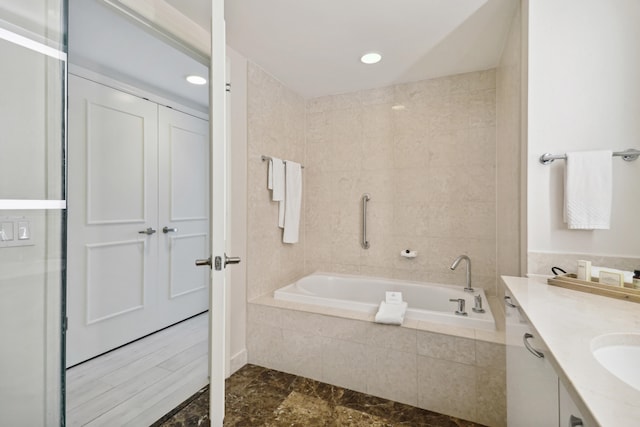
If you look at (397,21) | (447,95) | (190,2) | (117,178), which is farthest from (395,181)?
(117,178)

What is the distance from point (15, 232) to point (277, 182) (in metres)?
1.76

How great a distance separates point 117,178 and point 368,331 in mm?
2344

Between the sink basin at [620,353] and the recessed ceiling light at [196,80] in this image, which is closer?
the sink basin at [620,353]

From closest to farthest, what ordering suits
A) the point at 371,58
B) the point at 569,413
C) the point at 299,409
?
1. the point at 569,413
2. the point at 299,409
3. the point at 371,58

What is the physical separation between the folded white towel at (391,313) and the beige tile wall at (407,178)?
2.74 ft

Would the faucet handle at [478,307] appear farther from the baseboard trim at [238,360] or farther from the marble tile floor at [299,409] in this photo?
the baseboard trim at [238,360]

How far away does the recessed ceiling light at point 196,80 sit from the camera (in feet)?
8.14

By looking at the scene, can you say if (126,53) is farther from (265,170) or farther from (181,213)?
(181,213)

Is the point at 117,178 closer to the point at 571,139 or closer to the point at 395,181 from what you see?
the point at 395,181

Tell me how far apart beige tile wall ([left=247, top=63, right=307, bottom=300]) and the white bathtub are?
212 mm

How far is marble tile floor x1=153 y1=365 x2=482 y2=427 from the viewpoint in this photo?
1.69 metres

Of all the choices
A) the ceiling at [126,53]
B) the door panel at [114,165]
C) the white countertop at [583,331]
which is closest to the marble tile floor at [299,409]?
the white countertop at [583,331]

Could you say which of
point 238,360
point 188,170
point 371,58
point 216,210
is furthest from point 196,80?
point 238,360

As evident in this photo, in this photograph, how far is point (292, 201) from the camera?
285 centimetres
